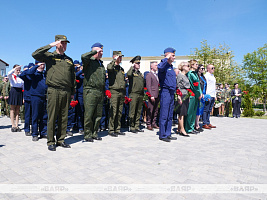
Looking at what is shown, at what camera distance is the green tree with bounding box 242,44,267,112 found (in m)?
33.3

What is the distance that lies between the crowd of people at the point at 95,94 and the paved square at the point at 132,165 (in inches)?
26.5

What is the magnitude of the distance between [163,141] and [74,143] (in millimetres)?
2322

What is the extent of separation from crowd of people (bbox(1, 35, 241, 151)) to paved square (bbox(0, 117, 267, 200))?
0.67 metres

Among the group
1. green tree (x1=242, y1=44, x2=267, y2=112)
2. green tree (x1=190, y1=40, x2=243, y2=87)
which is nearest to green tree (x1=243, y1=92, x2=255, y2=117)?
green tree (x1=190, y1=40, x2=243, y2=87)

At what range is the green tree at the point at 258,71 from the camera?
33344 mm

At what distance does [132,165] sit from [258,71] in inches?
1557

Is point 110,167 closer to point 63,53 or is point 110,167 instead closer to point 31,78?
point 63,53

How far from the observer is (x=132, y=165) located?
342 centimetres

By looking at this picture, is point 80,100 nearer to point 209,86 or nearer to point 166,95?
point 166,95

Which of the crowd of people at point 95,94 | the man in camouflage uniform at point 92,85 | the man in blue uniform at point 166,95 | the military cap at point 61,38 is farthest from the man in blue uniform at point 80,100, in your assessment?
the man in blue uniform at point 166,95

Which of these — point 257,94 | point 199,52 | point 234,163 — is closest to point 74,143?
point 234,163

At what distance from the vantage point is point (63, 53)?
461 cm

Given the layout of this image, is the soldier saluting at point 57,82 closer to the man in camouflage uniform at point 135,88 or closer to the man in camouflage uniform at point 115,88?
the man in camouflage uniform at point 115,88

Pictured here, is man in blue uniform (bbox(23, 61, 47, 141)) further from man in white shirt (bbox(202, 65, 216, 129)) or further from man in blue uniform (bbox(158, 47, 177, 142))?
man in white shirt (bbox(202, 65, 216, 129))
